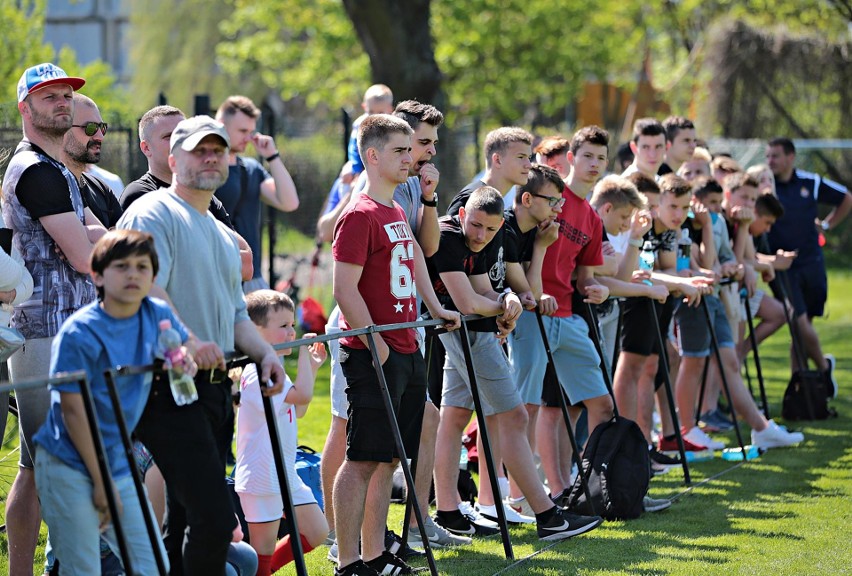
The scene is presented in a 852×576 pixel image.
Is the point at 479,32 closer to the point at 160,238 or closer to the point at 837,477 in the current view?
the point at 837,477

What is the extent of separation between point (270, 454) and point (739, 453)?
187 inches

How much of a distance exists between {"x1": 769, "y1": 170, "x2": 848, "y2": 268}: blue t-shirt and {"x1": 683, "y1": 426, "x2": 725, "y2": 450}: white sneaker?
3230 millimetres

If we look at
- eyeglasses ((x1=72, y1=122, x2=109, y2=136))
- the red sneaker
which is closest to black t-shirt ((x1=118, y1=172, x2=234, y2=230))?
eyeglasses ((x1=72, y1=122, x2=109, y2=136))

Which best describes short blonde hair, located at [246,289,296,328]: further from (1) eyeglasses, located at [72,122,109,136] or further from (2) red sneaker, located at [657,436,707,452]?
(2) red sneaker, located at [657,436,707,452]

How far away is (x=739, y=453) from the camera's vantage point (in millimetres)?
9297

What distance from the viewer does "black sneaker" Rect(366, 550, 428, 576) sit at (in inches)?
235

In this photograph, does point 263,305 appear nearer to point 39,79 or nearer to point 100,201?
point 100,201

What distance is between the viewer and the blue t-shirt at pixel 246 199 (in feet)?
27.8

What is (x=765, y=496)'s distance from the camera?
26.0 feet

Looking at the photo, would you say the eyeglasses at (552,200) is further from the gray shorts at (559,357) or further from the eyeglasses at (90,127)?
the eyeglasses at (90,127)

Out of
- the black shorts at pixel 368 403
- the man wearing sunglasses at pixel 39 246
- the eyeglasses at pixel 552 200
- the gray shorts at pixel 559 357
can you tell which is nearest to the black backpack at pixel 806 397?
the gray shorts at pixel 559 357

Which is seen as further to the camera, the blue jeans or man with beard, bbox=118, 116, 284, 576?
man with beard, bbox=118, 116, 284, 576

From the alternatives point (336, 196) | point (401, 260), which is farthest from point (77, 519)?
point (336, 196)

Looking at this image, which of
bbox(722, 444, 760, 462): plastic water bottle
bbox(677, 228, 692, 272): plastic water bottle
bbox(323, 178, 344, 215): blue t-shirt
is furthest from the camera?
bbox(677, 228, 692, 272): plastic water bottle
